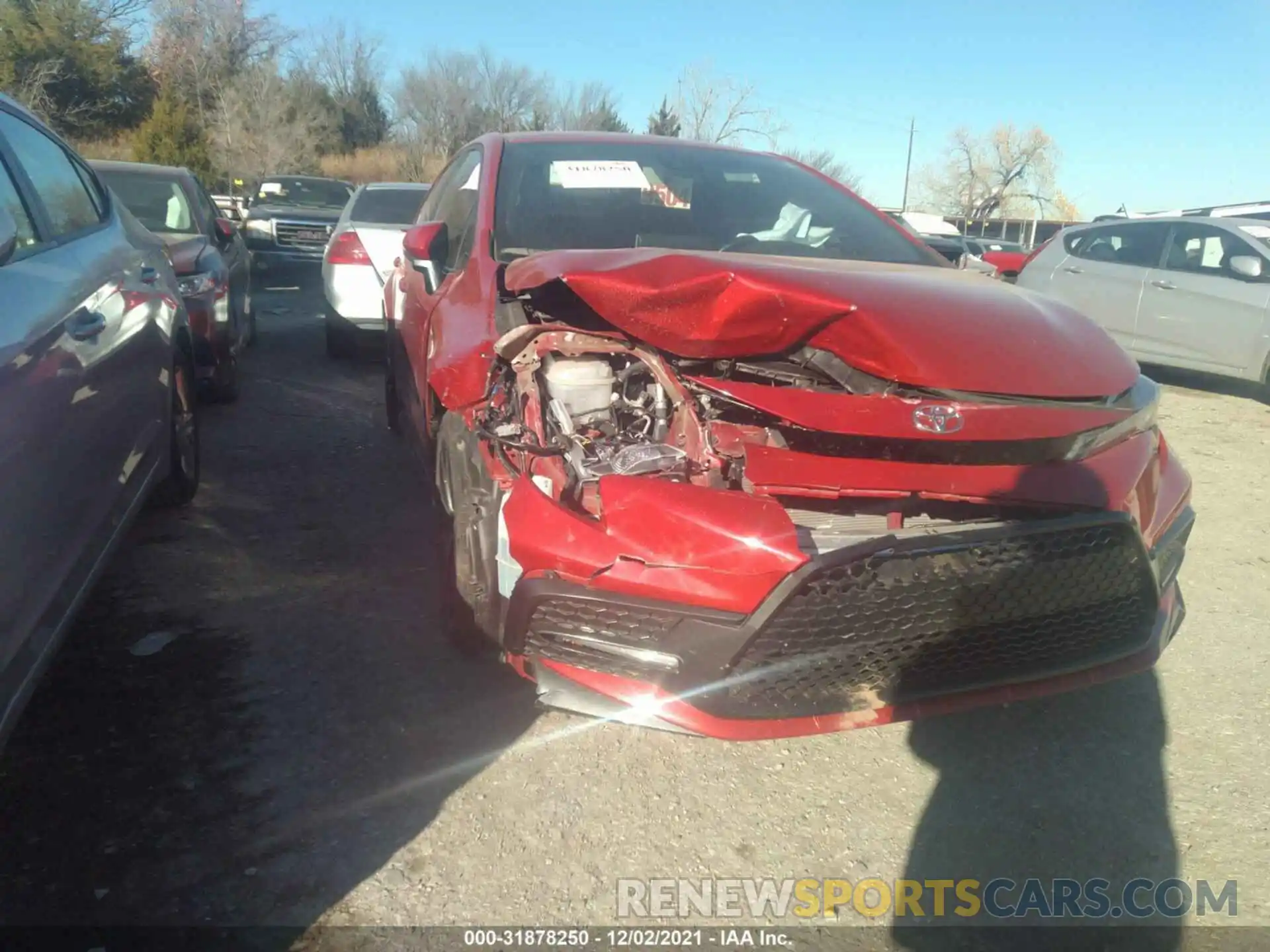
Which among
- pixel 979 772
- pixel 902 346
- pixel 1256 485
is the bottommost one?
pixel 1256 485

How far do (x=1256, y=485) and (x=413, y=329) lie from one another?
186 inches

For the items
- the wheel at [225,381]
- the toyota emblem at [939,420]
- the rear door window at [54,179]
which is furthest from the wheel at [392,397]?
the toyota emblem at [939,420]

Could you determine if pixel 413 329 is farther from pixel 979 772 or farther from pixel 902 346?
pixel 979 772

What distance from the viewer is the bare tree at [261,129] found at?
111ft

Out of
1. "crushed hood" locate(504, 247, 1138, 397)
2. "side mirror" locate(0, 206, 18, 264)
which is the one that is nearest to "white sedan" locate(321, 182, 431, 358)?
"side mirror" locate(0, 206, 18, 264)

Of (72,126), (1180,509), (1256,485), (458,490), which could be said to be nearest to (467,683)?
(458,490)

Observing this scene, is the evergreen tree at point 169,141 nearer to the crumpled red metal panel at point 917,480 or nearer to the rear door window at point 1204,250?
the rear door window at point 1204,250

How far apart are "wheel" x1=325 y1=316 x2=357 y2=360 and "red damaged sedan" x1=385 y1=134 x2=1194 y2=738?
4.92 m

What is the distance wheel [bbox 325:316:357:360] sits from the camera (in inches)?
298

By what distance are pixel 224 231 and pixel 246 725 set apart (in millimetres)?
5306

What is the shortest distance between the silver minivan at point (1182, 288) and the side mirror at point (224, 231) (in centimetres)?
648

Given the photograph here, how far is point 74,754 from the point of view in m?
2.55

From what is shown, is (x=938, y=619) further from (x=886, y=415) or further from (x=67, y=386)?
(x=67, y=386)

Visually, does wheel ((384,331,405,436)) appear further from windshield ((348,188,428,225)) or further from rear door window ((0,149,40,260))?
windshield ((348,188,428,225))
